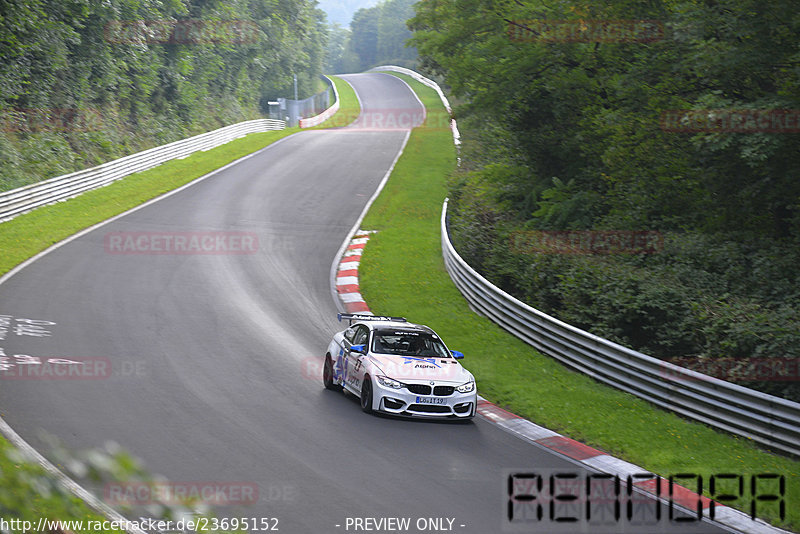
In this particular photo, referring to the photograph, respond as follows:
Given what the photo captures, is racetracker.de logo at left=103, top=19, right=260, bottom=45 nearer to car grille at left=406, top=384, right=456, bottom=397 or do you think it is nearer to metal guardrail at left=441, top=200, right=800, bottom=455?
metal guardrail at left=441, top=200, right=800, bottom=455

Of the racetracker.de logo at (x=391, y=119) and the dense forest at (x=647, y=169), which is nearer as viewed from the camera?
the dense forest at (x=647, y=169)

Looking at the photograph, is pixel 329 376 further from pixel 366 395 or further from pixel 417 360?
pixel 417 360

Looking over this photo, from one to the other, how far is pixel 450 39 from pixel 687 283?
41.9ft

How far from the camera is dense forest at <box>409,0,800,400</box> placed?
48.7 ft

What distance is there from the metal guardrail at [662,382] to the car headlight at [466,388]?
299cm

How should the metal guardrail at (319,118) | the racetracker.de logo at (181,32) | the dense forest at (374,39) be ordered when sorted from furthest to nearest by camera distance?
the dense forest at (374,39) → the metal guardrail at (319,118) → the racetracker.de logo at (181,32)

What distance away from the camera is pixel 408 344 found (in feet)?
44.9

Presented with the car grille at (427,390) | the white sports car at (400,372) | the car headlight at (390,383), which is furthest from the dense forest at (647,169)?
the car headlight at (390,383)

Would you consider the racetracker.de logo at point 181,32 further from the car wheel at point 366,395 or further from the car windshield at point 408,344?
the car wheel at point 366,395

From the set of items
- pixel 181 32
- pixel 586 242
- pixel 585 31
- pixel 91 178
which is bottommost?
pixel 586 242

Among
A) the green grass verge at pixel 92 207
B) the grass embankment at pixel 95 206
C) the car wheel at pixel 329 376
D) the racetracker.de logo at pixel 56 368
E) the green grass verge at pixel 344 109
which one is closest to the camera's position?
the racetracker.de logo at pixel 56 368

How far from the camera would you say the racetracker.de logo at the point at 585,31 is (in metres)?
20.5

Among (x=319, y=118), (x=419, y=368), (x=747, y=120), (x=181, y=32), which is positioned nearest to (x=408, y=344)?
(x=419, y=368)

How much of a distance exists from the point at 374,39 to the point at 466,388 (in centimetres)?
17135
